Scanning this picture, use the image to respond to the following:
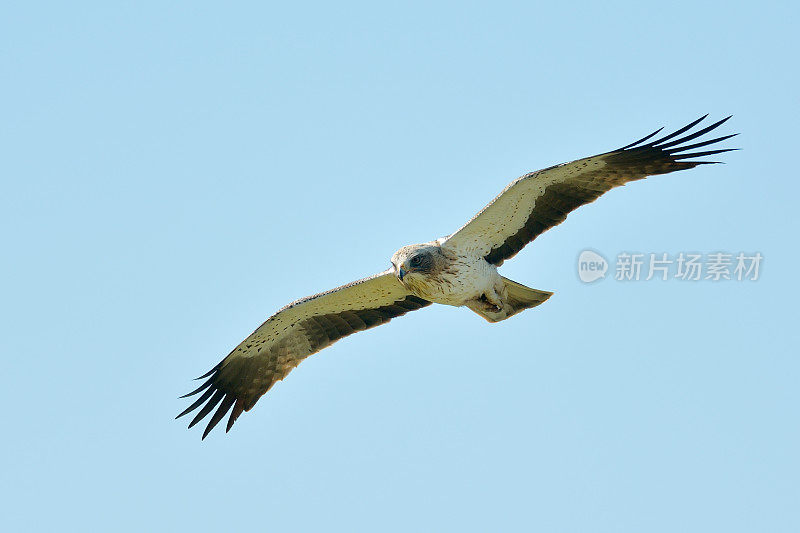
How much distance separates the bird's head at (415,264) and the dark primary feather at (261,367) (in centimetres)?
143

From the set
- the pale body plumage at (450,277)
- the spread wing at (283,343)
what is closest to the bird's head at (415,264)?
the pale body plumage at (450,277)

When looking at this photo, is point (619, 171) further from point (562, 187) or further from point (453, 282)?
point (453, 282)

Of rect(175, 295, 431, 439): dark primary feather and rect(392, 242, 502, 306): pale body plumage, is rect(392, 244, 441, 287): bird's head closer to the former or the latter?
rect(392, 242, 502, 306): pale body plumage

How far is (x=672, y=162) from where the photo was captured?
16.7m

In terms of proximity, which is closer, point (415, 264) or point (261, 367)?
point (415, 264)

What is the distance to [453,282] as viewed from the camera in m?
16.7

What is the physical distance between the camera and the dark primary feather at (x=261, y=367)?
708 inches

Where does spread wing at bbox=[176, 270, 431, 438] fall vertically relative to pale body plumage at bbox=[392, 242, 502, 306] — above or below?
above

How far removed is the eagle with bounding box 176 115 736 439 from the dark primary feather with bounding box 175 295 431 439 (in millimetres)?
13

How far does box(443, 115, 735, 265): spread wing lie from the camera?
54.2 feet

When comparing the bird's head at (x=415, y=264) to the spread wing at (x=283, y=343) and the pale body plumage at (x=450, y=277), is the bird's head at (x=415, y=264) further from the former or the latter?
the spread wing at (x=283, y=343)

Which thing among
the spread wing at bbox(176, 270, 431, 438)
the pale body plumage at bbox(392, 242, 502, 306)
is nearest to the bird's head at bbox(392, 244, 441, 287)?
the pale body plumage at bbox(392, 242, 502, 306)

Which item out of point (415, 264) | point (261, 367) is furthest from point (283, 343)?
point (415, 264)

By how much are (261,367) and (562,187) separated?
4.69 m
